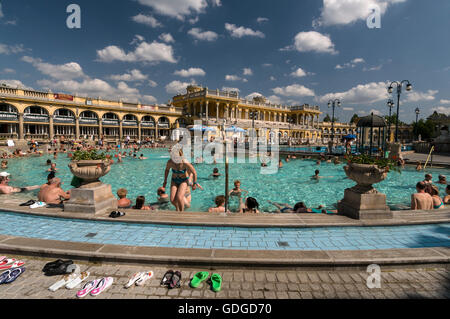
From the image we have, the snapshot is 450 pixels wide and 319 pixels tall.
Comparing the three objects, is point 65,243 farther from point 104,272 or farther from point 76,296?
point 76,296

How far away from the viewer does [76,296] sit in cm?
266

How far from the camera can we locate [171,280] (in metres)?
2.85

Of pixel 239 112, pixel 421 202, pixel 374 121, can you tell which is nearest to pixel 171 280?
pixel 421 202

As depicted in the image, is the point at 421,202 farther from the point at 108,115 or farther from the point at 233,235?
the point at 108,115

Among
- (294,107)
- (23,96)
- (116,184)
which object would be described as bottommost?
(116,184)

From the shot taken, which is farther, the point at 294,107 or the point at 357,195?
the point at 294,107

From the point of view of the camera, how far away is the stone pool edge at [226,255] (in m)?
3.19

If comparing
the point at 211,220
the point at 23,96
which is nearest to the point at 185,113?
the point at 23,96

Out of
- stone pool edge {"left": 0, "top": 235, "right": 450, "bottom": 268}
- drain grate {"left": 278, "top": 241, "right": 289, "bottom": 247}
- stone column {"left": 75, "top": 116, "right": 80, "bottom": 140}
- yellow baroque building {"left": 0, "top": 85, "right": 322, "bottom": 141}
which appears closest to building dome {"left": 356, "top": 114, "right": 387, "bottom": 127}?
yellow baroque building {"left": 0, "top": 85, "right": 322, "bottom": 141}

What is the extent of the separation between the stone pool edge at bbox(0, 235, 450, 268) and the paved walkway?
111mm

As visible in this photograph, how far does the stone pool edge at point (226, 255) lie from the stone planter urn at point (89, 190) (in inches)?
57.1

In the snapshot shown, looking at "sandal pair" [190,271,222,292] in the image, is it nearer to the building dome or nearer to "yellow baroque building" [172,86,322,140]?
the building dome

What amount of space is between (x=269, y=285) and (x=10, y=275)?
354 centimetres
